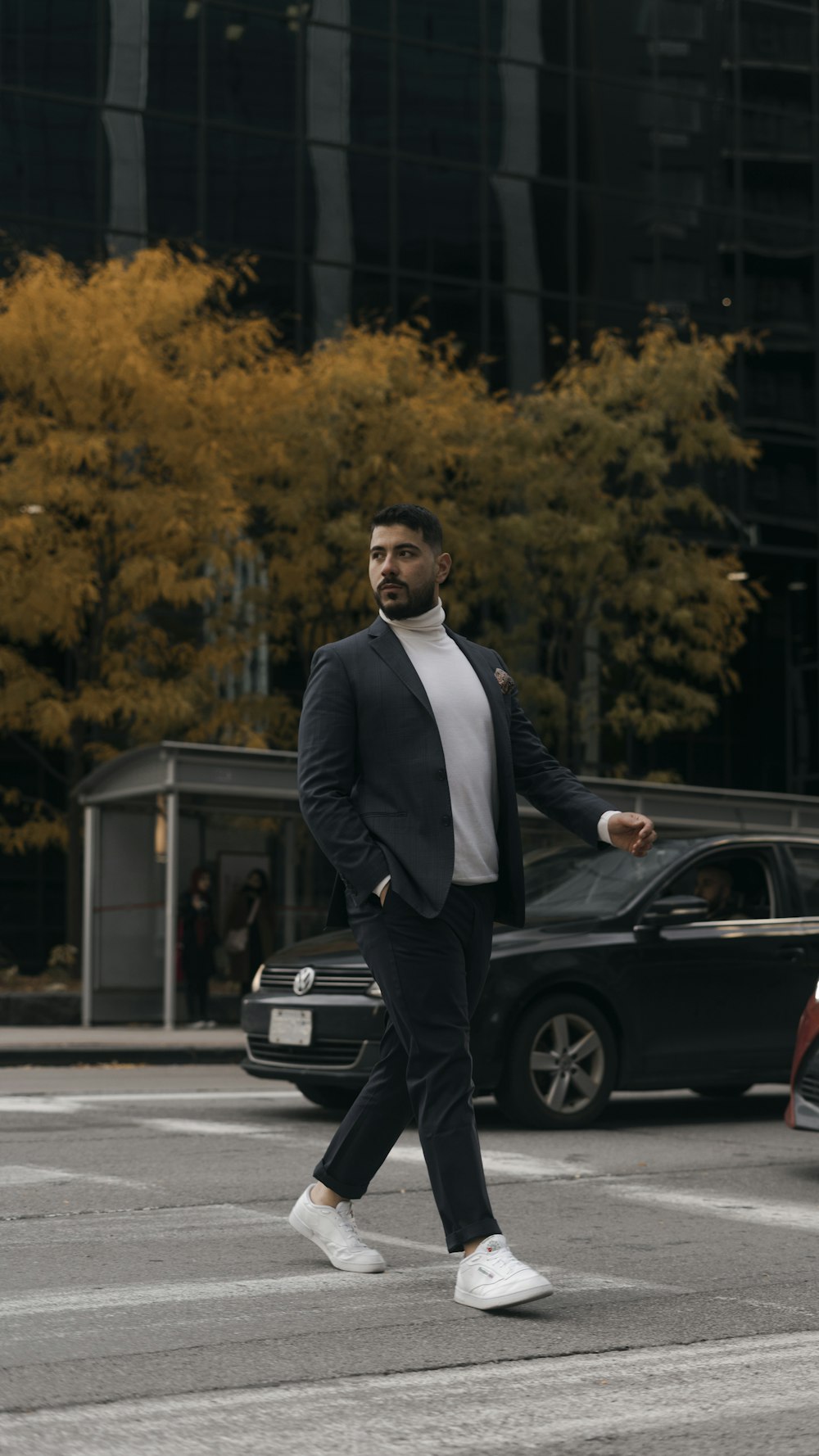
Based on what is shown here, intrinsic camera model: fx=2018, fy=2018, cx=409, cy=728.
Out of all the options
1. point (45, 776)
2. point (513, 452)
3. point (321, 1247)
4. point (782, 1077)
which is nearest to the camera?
point (321, 1247)

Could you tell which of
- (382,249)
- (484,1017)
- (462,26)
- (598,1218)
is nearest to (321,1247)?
(598,1218)

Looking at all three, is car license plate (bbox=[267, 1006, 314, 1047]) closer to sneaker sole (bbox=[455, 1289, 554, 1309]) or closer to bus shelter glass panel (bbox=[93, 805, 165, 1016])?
sneaker sole (bbox=[455, 1289, 554, 1309])

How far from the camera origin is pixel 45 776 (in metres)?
27.5

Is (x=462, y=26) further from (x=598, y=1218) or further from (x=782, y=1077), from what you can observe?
(x=598, y=1218)

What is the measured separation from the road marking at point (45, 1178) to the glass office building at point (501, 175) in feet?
68.8

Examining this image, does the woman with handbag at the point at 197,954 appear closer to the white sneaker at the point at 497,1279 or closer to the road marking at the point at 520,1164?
the road marking at the point at 520,1164

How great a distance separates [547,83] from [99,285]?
12.8 m

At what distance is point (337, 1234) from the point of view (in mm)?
5672

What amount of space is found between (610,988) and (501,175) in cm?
2359

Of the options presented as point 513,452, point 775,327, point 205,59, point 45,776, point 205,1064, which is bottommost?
point 205,1064

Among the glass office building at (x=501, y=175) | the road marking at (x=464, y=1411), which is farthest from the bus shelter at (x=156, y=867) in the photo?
the road marking at (x=464, y=1411)

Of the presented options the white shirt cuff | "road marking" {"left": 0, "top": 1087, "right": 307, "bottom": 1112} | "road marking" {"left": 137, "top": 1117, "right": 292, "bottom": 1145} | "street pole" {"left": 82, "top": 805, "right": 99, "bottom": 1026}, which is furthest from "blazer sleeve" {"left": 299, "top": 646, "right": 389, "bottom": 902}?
"street pole" {"left": 82, "top": 805, "right": 99, "bottom": 1026}

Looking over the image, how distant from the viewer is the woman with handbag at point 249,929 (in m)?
20.1

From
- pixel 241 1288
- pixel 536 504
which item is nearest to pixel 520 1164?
pixel 241 1288
